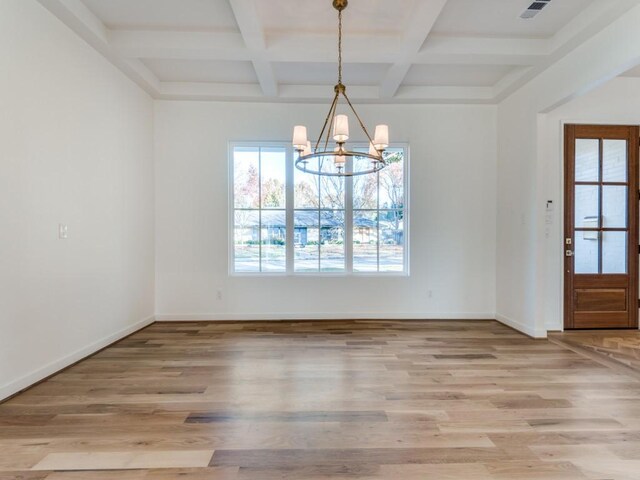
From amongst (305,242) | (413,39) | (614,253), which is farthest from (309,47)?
(614,253)

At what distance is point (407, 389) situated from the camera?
2.70 meters

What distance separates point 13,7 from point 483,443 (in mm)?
4389

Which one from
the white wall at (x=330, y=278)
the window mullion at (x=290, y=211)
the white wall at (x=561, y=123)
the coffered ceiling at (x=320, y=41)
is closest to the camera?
the coffered ceiling at (x=320, y=41)

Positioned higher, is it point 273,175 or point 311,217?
point 273,175

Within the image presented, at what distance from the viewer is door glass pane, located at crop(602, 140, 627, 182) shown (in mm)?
4297

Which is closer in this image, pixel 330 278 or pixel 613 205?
pixel 613 205

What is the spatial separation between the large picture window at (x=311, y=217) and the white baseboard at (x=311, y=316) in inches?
23.9

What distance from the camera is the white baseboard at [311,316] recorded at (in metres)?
4.82

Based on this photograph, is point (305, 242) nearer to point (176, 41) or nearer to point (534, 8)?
point (176, 41)

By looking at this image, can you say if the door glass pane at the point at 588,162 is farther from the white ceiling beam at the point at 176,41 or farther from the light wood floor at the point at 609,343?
the white ceiling beam at the point at 176,41

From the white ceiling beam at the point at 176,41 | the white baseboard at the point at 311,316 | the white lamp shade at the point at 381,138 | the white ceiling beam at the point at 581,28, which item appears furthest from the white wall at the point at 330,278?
the white lamp shade at the point at 381,138

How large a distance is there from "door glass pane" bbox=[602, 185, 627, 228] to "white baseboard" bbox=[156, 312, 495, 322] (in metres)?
1.86

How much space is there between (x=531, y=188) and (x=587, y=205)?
0.85 m

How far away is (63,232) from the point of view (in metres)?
3.05
